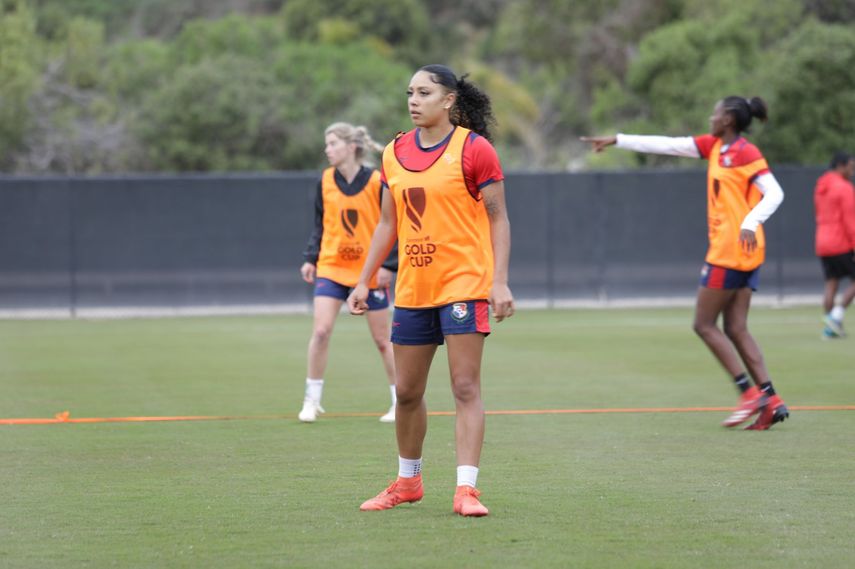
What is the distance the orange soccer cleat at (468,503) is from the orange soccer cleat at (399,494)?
0.90 feet

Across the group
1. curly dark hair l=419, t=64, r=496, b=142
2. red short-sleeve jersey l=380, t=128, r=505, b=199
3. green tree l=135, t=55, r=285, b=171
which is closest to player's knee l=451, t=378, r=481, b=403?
red short-sleeve jersey l=380, t=128, r=505, b=199

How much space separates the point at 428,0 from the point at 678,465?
1919 inches

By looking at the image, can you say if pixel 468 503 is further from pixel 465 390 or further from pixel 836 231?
pixel 836 231

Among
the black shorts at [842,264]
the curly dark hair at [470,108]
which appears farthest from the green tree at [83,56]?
the curly dark hair at [470,108]

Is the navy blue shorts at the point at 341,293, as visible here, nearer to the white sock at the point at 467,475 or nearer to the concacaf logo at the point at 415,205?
the concacaf logo at the point at 415,205

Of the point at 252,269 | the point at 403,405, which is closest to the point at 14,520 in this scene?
the point at 403,405

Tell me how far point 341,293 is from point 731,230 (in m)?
2.83

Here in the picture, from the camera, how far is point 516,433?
942cm

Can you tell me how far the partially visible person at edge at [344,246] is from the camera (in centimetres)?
1022

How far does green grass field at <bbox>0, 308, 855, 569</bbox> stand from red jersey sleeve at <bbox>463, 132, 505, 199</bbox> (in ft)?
5.09

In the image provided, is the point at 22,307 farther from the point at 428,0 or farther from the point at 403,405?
the point at 428,0

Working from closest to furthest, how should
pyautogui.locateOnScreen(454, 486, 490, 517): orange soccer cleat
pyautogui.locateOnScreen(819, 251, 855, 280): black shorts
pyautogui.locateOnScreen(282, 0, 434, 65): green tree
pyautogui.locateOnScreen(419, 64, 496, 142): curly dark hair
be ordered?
pyautogui.locateOnScreen(454, 486, 490, 517): orange soccer cleat < pyautogui.locateOnScreen(419, 64, 496, 142): curly dark hair < pyautogui.locateOnScreen(819, 251, 855, 280): black shorts < pyautogui.locateOnScreen(282, 0, 434, 65): green tree

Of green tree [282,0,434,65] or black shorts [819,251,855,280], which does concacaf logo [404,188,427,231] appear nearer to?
black shorts [819,251,855,280]

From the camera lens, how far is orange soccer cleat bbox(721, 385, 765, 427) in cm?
955
